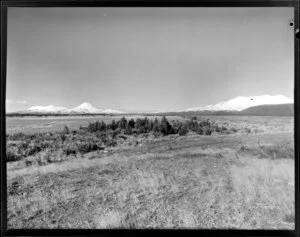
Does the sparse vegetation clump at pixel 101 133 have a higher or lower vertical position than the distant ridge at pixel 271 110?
lower

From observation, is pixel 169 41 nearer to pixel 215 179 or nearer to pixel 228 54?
pixel 228 54

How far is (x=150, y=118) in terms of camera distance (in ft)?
4.25

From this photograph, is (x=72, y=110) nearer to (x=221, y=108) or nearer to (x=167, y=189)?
(x=167, y=189)

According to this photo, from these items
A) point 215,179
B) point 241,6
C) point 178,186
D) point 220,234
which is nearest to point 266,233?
point 220,234

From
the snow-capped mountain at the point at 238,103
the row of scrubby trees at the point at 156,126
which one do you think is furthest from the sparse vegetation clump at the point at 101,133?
the snow-capped mountain at the point at 238,103

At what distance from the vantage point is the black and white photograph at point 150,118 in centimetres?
121

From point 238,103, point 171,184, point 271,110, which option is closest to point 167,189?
point 171,184

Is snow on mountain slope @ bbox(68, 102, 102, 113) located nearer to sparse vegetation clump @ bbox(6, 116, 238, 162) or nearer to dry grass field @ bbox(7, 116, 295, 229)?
sparse vegetation clump @ bbox(6, 116, 238, 162)

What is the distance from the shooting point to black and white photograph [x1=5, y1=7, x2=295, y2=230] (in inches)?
47.7

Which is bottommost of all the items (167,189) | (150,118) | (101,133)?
(167,189)

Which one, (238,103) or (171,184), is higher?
(238,103)

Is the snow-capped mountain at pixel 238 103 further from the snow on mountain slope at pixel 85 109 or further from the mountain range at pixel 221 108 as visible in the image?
the snow on mountain slope at pixel 85 109

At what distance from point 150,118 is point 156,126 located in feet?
0.25

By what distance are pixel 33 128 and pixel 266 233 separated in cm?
184
